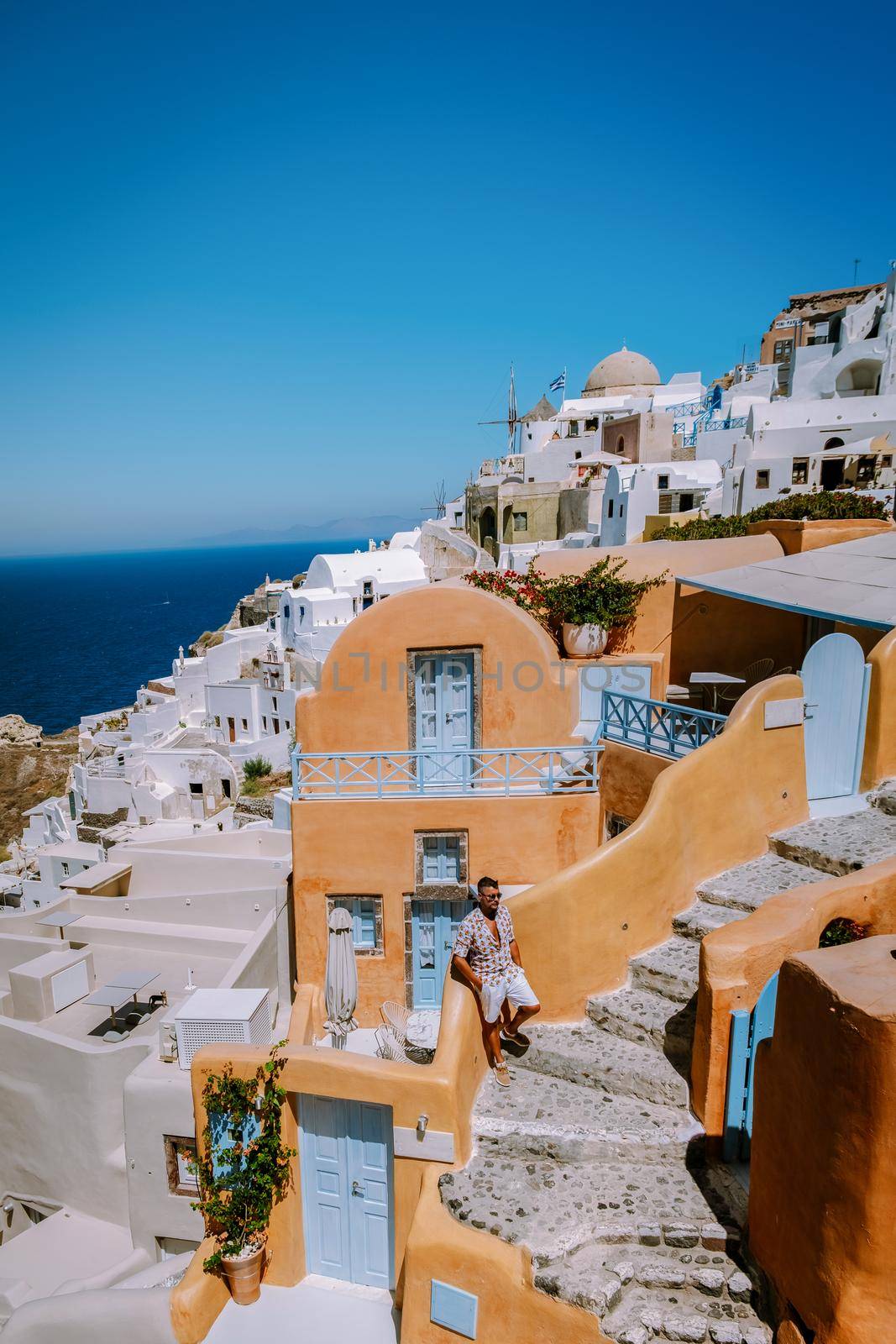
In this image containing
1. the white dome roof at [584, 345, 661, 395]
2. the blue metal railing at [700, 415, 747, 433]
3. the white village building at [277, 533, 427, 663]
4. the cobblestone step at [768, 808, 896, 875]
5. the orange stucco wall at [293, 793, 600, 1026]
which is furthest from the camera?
the white dome roof at [584, 345, 661, 395]

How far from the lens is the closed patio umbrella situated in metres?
9.77

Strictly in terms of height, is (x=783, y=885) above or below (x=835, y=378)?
below

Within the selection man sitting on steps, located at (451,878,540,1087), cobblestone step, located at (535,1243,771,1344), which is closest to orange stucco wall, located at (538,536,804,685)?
man sitting on steps, located at (451,878,540,1087)

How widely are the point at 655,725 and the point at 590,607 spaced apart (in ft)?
9.24

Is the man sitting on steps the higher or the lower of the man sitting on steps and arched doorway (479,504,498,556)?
the lower

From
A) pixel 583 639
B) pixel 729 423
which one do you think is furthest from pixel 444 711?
pixel 729 423

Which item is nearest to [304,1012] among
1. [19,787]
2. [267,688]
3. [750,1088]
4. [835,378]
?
[750,1088]

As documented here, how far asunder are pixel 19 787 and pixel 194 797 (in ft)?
65.5

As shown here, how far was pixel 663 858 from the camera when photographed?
25.0 feet

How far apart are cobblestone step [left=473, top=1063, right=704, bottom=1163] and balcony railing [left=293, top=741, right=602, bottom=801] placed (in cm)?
418

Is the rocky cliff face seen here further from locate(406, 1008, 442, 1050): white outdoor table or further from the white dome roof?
the white dome roof

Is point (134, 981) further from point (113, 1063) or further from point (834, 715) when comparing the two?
point (834, 715)

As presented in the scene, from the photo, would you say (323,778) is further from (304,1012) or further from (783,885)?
(783,885)

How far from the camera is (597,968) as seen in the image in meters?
7.39
